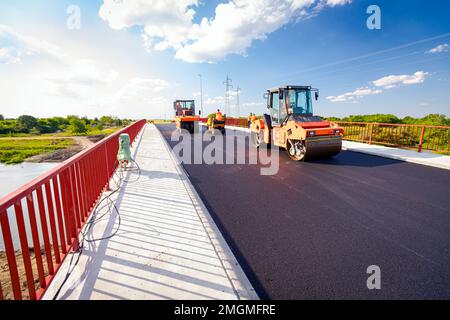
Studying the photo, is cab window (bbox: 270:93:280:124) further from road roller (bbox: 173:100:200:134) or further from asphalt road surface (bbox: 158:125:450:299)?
road roller (bbox: 173:100:200:134)

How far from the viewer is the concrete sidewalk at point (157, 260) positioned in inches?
90.0

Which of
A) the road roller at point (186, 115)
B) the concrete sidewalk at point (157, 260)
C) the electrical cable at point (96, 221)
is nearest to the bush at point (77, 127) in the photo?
the road roller at point (186, 115)

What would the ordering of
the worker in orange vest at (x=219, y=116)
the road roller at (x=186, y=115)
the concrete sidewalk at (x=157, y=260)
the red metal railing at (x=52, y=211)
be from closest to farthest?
1. the red metal railing at (x=52, y=211)
2. the concrete sidewalk at (x=157, y=260)
3. the worker in orange vest at (x=219, y=116)
4. the road roller at (x=186, y=115)

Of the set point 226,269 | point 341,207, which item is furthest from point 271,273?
point 341,207

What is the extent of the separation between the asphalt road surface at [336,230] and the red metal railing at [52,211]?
7.06ft

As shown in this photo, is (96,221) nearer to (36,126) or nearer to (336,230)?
(336,230)

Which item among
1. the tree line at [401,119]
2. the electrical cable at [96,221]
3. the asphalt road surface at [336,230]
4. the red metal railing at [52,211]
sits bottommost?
the asphalt road surface at [336,230]

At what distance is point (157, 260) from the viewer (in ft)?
9.10

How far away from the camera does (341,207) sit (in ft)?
14.6

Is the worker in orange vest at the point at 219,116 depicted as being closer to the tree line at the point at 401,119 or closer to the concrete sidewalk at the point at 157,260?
the concrete sidewalk at the point at 157,260

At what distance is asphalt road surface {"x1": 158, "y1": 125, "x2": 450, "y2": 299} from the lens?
8.25 ft

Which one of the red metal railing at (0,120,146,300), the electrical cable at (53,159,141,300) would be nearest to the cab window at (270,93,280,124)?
the electrical cable at (53,159,141,300)

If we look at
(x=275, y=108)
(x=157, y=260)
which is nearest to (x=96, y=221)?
(x=157, y=260)

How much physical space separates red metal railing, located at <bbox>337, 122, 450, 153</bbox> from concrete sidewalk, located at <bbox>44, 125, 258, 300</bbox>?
34.9 feet
